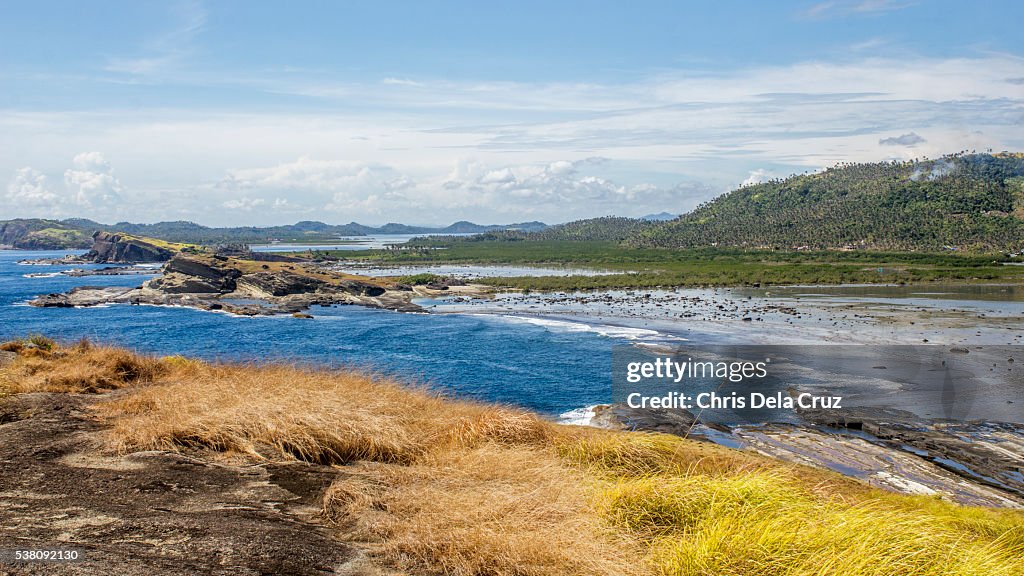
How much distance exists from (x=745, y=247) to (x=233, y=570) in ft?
557

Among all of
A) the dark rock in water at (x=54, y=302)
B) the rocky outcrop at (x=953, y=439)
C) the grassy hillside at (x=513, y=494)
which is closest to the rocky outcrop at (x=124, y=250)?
the dark rock in water at (x=54, y=302)

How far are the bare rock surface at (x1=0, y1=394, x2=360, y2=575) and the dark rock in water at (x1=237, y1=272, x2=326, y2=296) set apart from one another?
7831 centimetres

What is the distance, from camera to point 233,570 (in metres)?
4.83

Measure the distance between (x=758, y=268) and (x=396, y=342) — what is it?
252 feet

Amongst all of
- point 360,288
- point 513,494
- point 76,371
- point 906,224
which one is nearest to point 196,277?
point 360,288

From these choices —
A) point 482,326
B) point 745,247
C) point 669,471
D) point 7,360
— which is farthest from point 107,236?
point 669,471

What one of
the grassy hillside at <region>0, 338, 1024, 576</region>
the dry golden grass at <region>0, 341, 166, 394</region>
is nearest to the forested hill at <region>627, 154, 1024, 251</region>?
the grassy hillside at <region>0, 338, 1024, 576</region>

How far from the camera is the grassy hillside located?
5297 mm

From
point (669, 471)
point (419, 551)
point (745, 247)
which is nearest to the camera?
point (419, 551)

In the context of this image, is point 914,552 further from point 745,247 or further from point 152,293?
point 745,247

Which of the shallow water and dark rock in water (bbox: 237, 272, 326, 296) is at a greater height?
dark rock in water (bbox: 237, 272, 326, 296)

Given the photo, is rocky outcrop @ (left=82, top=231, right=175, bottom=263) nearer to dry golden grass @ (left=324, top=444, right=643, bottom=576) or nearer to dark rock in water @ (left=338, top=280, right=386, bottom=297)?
dark rock in water @ (left=338, top=280, right=386, bottom=297)

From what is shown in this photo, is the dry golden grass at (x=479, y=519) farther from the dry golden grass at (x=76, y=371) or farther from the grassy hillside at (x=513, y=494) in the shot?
the dry golden grass at (x=76, y=371)

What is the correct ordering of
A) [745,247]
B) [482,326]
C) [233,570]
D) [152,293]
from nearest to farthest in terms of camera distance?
1. [233,570]
2. [482,326]
3. [152,293]
4. [745,247]
